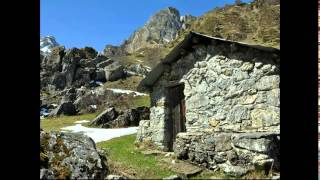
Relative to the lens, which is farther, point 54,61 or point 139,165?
point 54,61

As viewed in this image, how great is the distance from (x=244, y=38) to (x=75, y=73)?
16.8 meters

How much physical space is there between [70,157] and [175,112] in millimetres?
7409

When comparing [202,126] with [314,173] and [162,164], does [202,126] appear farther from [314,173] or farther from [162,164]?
[314,173]

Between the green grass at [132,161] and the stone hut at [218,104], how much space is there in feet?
2.57

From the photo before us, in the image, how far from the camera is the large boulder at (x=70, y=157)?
5652mm

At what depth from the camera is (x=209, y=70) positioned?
1184 cm

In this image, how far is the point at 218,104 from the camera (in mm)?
11445

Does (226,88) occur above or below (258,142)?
above

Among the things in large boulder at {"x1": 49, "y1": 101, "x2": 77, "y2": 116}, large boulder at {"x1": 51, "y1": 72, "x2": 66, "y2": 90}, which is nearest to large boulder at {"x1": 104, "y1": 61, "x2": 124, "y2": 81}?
large boulder at {"x1": 51, "y1": 72, "x2": 66, "y2": 90}

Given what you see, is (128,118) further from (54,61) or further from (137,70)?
(54,61)

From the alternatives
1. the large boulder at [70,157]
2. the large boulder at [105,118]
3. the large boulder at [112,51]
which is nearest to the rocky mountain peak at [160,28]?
the large boulder at [112,51]

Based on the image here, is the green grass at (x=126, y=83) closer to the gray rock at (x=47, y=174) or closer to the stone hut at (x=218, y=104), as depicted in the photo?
the stone hut at (x=218, y=104)

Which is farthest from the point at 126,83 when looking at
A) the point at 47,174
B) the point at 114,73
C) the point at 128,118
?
the point at 47,174
